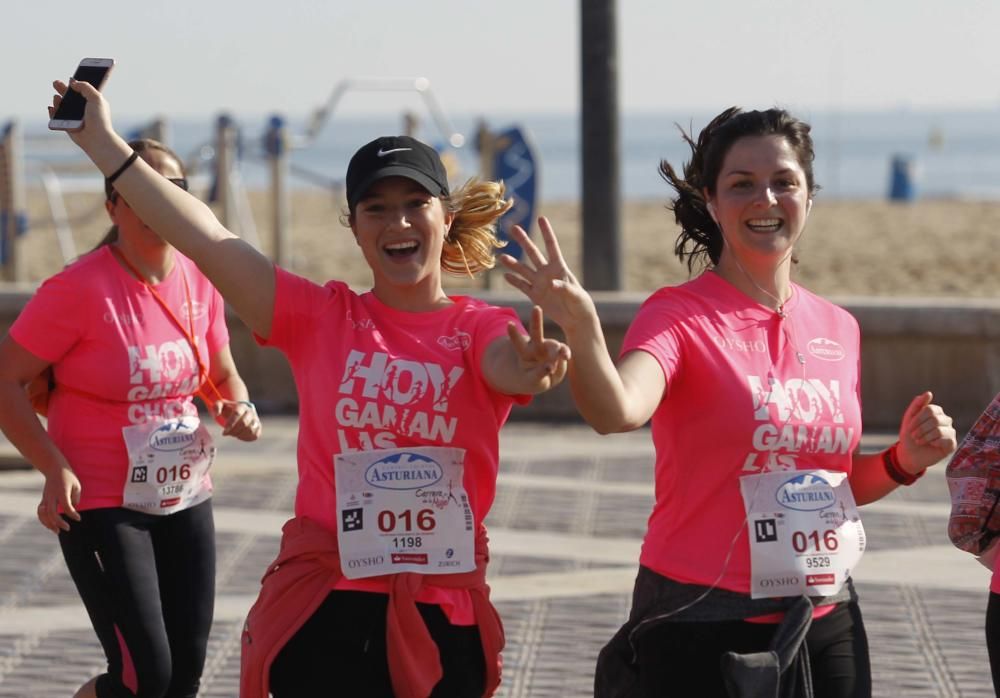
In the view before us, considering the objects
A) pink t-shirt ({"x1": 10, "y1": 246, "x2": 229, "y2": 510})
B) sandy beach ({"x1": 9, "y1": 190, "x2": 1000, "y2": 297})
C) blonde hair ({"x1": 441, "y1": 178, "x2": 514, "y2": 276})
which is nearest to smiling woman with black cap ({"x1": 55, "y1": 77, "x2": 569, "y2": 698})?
blonde hair ({"x1": 441, "y1": 178, "x2": 514, "y2": 276})

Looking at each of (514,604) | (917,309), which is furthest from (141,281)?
(917,309)

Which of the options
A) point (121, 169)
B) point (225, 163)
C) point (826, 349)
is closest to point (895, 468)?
point (826, 349)

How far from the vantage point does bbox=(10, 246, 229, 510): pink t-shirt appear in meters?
4.54

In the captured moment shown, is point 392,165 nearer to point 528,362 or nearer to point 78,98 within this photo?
point 528,362

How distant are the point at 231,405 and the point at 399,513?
3.80ft

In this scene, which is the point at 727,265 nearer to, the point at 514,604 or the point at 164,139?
the point at 514,604

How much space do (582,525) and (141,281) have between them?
12.3 ft

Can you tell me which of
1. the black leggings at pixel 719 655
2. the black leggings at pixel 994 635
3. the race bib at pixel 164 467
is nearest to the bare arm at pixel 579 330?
the black leggings at pixel 719 655

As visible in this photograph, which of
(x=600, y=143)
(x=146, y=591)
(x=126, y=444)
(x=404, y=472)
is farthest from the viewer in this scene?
(x=600, y=143)

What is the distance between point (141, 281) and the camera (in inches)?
184

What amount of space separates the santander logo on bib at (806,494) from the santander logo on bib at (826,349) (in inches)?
10.5

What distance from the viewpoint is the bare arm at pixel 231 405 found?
4.58m

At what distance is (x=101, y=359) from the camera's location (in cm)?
456

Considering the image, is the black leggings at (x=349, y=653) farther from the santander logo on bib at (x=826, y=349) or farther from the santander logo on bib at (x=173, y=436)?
the santander logo on bib at (x=173, y=436)
